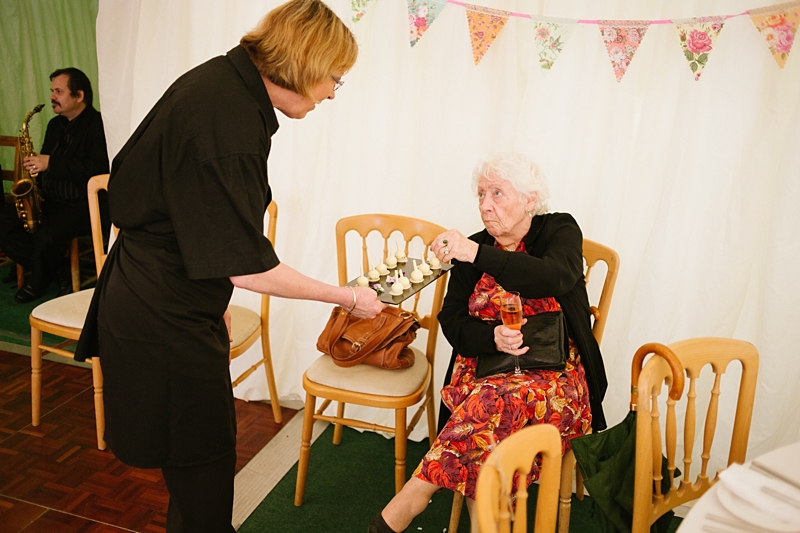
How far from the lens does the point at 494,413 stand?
1869 millimetres

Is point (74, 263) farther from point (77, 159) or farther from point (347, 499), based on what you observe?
point (347, 499)

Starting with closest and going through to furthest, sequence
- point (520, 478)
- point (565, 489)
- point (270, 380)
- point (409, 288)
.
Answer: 1. point (520, 478)
2. point (565, 489)
3. point (409, 288)
4. point (270, 380)

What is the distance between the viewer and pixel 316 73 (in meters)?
1.40

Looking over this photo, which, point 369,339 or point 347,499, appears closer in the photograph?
point 369,339

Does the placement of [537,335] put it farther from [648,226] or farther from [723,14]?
[723,14]

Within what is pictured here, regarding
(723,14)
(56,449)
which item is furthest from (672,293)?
(56,449)

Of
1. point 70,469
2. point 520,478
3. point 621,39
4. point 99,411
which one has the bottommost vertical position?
point 70,469

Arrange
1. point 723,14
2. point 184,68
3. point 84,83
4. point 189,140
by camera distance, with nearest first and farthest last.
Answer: point 189,140 → point 723,14 → point 184,68 → point 84,83

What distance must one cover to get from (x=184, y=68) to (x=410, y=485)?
2135mm

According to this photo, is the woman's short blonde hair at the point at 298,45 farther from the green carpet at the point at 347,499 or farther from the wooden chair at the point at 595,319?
the green carpet at the point at 347,499

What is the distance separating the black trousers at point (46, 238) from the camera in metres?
3.89

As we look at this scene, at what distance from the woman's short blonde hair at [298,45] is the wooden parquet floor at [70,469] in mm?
1596

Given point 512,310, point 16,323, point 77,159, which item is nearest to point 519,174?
point 512,310

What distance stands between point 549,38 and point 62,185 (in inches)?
121
